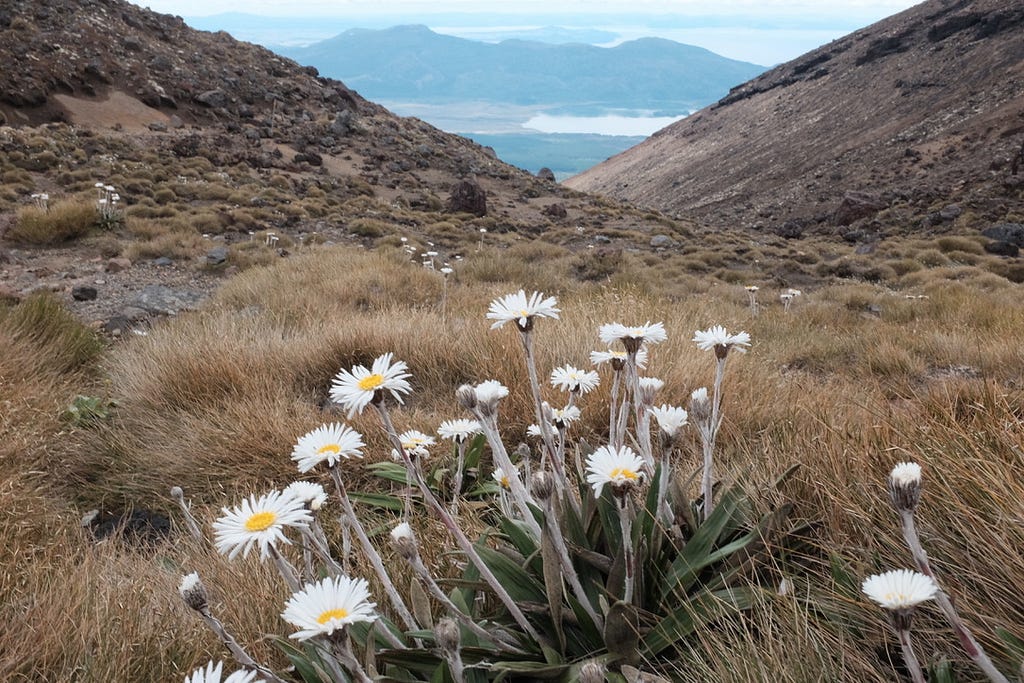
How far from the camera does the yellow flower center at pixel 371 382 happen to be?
1267mm

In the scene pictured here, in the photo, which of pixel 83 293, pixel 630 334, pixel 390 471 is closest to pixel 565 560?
pixel 630 334

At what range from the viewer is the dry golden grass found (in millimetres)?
1400

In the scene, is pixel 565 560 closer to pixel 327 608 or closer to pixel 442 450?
pixel 327 608

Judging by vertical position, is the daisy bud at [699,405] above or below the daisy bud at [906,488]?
below

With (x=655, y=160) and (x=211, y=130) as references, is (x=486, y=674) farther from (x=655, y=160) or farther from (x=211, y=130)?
(x=655, y=160)

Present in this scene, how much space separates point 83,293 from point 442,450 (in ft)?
20.6

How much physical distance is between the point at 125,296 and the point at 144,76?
25760mm

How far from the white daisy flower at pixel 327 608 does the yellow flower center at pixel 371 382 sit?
37cm

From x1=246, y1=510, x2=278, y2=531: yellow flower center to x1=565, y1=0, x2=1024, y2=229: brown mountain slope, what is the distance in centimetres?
3622

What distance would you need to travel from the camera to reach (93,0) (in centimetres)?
3200

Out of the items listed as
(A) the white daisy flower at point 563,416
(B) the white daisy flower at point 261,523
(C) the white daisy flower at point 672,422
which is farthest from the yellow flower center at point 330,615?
(A) the white daisy flower at point 563,416

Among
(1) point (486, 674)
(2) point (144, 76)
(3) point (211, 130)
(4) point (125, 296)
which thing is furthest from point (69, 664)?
→ (2) point (144, 76)

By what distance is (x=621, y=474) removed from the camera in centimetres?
131

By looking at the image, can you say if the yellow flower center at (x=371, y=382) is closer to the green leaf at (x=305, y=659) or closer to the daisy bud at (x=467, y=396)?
the daisy bud at (x=467, y=396)
